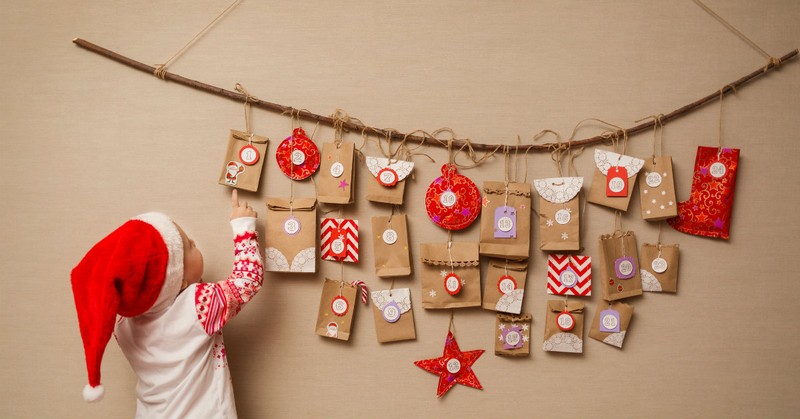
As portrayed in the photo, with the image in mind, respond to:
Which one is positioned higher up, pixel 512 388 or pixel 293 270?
pixel 293 270

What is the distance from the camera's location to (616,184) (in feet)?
4.69

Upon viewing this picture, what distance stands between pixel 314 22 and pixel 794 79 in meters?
1.29

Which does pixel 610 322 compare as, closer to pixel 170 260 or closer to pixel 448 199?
pixel 448 199

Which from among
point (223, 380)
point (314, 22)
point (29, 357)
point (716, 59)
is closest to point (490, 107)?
point (314, 22)

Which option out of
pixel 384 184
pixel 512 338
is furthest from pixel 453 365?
pixel 384 184

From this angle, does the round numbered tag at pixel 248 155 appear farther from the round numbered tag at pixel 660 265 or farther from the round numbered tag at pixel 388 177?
the round numbered tag at pixel 660 265

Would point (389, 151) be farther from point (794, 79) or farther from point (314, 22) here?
point (794, 79)

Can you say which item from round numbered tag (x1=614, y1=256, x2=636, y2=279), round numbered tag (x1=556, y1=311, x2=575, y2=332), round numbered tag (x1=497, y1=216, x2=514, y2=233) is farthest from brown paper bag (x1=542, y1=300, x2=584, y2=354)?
round numbered tag (x1=497, y1=216, x2=514, y2=233)

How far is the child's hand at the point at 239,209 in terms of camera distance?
1.35 meters

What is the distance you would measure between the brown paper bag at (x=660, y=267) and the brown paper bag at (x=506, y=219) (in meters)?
0.32

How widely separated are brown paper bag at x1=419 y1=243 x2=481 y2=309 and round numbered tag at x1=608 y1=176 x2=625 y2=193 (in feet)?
1.25

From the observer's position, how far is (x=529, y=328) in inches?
57.7

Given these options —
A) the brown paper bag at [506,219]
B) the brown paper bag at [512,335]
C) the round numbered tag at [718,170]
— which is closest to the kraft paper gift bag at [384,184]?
the brown paper bag at [506,219]

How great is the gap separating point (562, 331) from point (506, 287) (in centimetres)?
19
